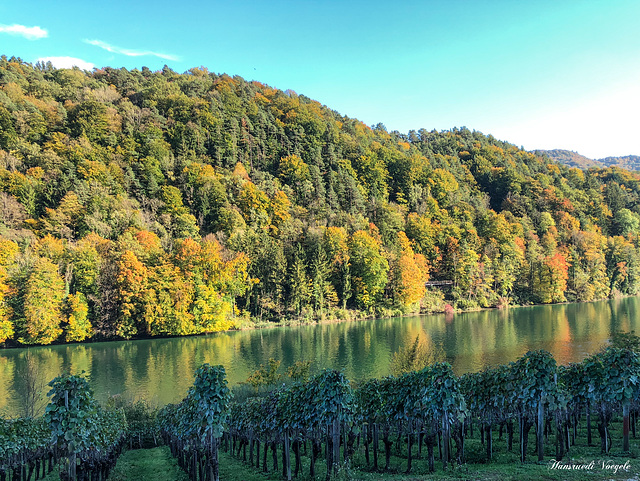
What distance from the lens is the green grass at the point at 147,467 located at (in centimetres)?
1566

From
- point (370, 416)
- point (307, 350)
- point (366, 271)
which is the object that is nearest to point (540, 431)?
point (370, 416)

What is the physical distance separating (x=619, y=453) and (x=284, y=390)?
39.1 ft

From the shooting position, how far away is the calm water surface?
35.0 meters

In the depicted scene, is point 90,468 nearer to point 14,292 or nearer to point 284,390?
point 284,390

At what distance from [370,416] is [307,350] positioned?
106 ft

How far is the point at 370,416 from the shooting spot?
1529 cm

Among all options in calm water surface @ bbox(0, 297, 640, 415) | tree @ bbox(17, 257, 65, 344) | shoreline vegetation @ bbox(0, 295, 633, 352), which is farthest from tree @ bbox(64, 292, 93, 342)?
calm water surface @ bbox(0, 297, 640, 415)

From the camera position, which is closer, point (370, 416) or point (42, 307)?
point (370, 416)

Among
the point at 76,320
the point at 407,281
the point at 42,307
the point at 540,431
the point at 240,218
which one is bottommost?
the point at 76,320

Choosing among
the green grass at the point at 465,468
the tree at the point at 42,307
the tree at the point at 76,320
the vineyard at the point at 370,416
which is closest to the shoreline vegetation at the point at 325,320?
the tree at the point at 76,320

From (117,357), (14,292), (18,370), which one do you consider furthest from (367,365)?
(14,292)

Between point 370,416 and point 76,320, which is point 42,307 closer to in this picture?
point 76,320

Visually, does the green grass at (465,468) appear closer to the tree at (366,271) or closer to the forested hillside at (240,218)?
the forested hillside at (240,218)

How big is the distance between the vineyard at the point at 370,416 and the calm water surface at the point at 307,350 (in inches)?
634
